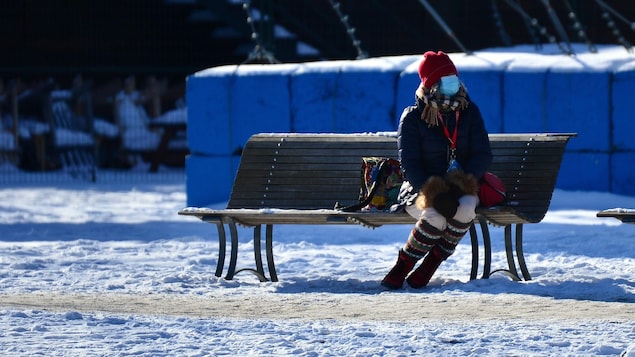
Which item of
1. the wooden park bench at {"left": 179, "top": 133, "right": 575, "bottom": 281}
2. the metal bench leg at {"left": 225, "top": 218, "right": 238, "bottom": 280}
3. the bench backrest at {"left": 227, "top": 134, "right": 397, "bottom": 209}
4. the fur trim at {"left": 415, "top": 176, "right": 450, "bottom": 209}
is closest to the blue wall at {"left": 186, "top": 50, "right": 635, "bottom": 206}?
the wooden park bench at {"left": 179, "top": 133, "right": 575, "bottom": 281}

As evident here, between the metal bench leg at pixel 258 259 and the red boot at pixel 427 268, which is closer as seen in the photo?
the red boot at pixel 427 268

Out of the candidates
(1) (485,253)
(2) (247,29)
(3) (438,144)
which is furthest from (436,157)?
(2) (247,29)

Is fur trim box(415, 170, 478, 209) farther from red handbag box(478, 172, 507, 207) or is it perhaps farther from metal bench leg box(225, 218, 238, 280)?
metal bench leg box(225, 218, 238, 280)

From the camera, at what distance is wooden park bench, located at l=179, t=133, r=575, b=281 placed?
896cm

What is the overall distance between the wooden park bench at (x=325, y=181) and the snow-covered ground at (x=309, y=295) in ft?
0.87

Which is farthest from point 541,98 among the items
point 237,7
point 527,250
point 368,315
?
point 237,7

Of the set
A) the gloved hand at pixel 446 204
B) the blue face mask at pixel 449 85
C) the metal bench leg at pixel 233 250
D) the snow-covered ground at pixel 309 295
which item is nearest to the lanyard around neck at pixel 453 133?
the blue face mask at pixel 449 85

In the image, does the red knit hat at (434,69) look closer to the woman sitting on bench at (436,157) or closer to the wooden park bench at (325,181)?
the woman sitting on bench at (436,157)

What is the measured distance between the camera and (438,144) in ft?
28.5

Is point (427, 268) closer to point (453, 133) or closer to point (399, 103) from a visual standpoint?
point (453, 133)

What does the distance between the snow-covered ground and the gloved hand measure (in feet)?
1.35

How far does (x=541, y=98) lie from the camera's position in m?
12.9

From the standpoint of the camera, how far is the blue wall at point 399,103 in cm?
1270

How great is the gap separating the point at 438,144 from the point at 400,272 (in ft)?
2.32
